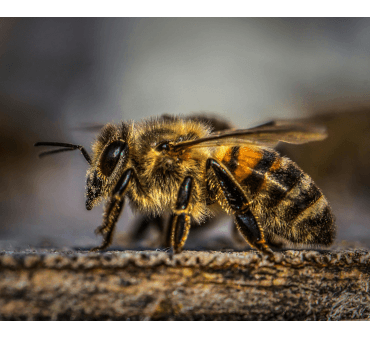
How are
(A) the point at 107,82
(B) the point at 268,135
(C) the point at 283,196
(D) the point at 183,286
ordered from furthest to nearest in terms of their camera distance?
1. (A) the point at 107,82
2. (C) the point at 283,196
3. (B) the point at 268,135
4. (D) the point at 183,286

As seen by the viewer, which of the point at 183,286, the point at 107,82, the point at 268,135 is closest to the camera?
the point at 183,286

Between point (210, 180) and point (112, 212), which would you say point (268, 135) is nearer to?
point (210, 180)

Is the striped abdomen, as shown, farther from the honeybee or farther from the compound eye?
the compound eye

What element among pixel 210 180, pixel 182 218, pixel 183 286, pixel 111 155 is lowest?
pixel 183 286

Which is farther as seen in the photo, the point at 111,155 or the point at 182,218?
the point at 111,155

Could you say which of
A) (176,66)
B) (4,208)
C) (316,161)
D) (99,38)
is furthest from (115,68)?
(316,161)

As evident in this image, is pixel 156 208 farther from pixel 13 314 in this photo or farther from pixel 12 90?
pixel 12 90

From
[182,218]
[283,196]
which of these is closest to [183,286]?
[182,218]
